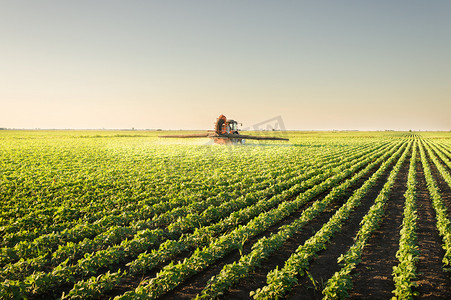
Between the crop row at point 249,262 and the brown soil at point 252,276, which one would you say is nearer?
the crop row at point 249,262

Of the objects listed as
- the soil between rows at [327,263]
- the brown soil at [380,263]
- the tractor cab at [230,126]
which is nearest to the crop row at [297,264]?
the soil between rows at [327,263]

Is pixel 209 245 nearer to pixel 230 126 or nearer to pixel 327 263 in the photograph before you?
pixel 327 263

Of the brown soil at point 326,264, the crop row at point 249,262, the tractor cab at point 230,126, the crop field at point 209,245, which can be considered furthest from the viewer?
the tractor cab at point 230,126

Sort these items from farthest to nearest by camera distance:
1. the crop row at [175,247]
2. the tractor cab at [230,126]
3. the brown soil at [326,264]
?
the tractor cab at [230,126], the brown soil at [326,264], the crop row at [175,247]

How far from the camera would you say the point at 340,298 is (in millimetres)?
4465

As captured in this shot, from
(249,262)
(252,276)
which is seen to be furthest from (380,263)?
(249,262)

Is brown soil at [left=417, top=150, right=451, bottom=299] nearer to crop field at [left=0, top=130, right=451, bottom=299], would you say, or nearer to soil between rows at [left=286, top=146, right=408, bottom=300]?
crop field at [left=0, top=130, right=451, bottom=299]

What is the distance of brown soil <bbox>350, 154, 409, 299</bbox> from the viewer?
480 cm

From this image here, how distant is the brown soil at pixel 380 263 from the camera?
15.8 feet

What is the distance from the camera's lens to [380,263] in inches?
227

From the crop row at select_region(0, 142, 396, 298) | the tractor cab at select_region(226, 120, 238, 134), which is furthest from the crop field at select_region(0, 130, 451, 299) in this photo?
the tractor cab at select_region(226, 120, 238, 134)

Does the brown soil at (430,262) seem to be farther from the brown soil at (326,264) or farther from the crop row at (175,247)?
the crop row at (175,247)

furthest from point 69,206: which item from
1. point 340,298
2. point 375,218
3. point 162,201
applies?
point 375,218

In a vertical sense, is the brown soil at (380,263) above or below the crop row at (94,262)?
below
